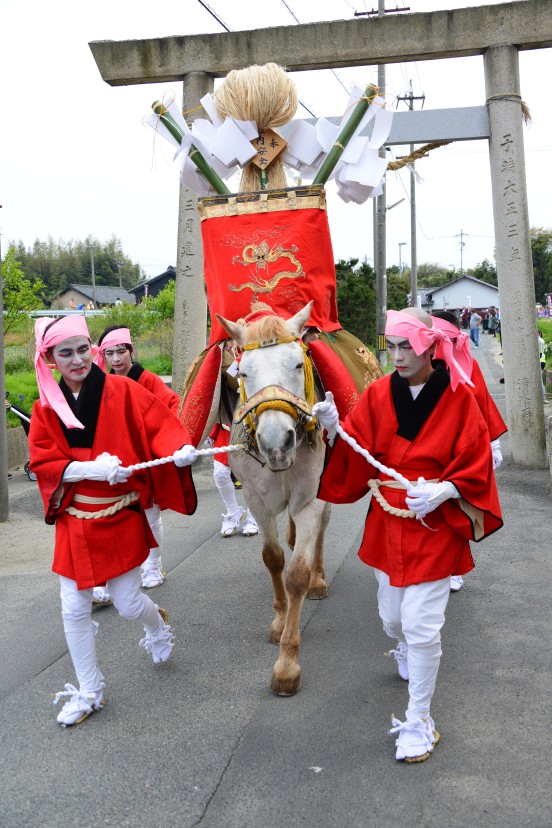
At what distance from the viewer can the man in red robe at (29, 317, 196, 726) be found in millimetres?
3543

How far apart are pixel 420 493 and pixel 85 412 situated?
1.65 meters

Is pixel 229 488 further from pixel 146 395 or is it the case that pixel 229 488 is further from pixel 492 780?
pixel 492 780

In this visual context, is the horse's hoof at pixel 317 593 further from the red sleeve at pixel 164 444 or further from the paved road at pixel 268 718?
the red sleeve at pixel 164 444

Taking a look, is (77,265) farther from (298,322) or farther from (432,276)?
(298,322)

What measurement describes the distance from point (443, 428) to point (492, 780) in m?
1.44

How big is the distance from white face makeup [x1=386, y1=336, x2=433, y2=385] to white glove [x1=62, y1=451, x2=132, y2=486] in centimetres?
134

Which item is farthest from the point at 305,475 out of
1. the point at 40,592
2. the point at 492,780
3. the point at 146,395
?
the point at 40,592

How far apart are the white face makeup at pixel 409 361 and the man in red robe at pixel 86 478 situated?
3.50 ft

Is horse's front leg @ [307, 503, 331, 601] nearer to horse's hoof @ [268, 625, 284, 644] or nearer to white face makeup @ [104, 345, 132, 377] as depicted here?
horse's hoof @ [268, 625, 284, 644]

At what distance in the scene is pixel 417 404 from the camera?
3.35 meters

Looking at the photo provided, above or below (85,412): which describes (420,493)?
below

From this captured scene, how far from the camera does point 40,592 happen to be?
558 centimetres

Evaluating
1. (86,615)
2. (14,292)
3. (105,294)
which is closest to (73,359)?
(86,615)

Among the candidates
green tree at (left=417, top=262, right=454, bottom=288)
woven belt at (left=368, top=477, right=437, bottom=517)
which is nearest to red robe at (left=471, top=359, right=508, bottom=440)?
woven belt at (left=368, top=477, right=437, bottom=517)
